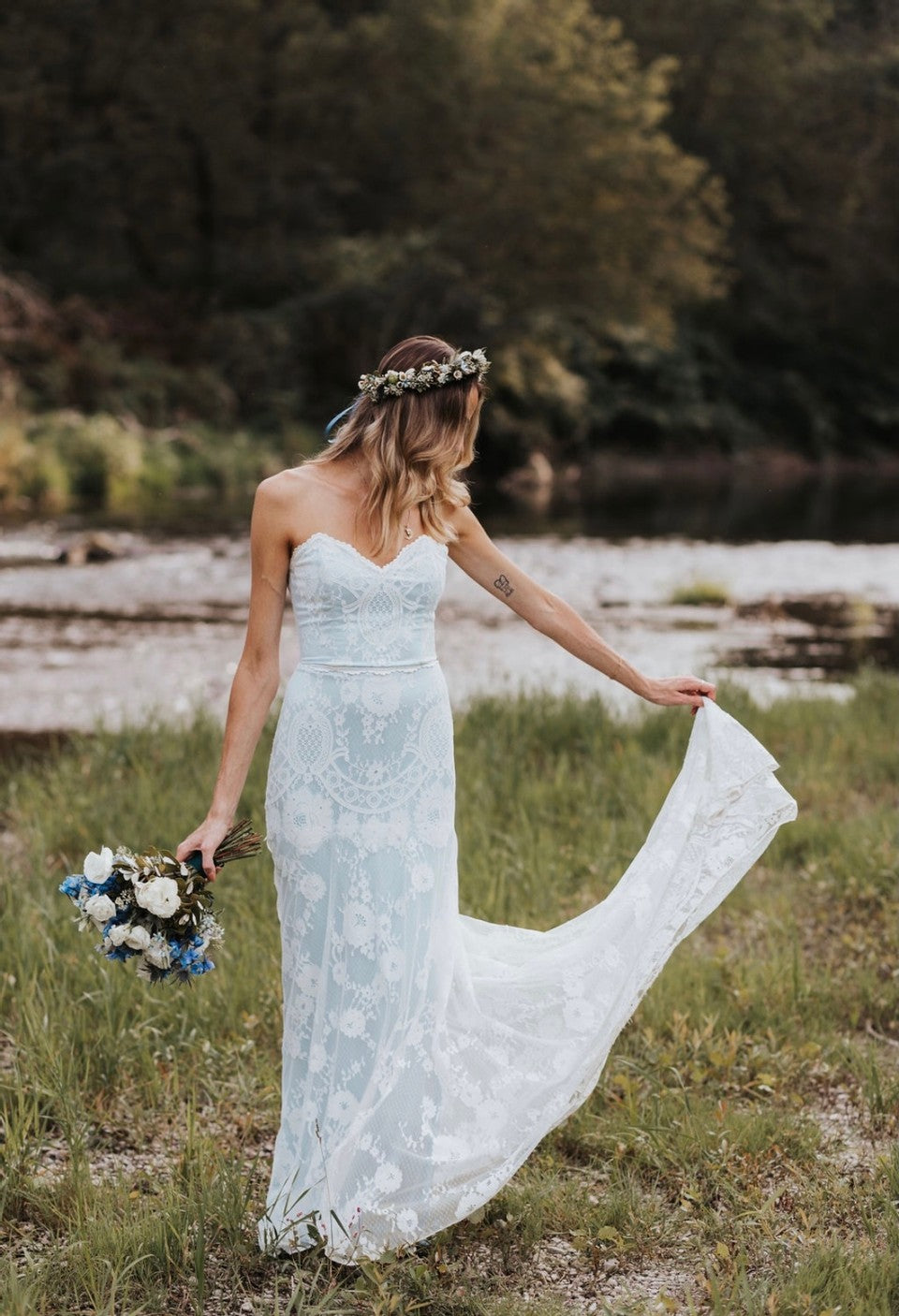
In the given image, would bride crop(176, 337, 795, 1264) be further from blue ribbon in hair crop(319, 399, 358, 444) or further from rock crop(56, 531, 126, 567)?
rock crop(56, 531, 126, 567)

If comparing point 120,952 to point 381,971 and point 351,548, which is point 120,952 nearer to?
point 381,971

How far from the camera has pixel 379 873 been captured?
3387 millimetres

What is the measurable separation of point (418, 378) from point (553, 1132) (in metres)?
2.10

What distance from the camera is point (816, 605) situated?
16594 mm

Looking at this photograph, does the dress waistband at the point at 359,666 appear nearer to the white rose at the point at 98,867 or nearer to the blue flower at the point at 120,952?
the white rose at the point at 98,867

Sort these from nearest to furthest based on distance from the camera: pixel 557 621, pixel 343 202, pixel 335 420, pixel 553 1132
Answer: pixel 335 420, pixel 557 621, pixel 553 1132, pixel 343 202

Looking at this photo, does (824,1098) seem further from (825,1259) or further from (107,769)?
(107,769)

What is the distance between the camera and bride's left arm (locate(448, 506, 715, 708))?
3793mm

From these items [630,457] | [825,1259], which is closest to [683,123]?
[630,457]

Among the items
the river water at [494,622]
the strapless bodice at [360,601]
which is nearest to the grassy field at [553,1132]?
the strapless bodice at [360,601]

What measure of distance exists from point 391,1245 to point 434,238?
34.9 meters

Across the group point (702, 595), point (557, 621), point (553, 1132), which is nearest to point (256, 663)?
point (557, 621)

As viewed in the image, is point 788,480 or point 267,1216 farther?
point 788,480

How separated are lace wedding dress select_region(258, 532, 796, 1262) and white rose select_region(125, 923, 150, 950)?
1.29ft
